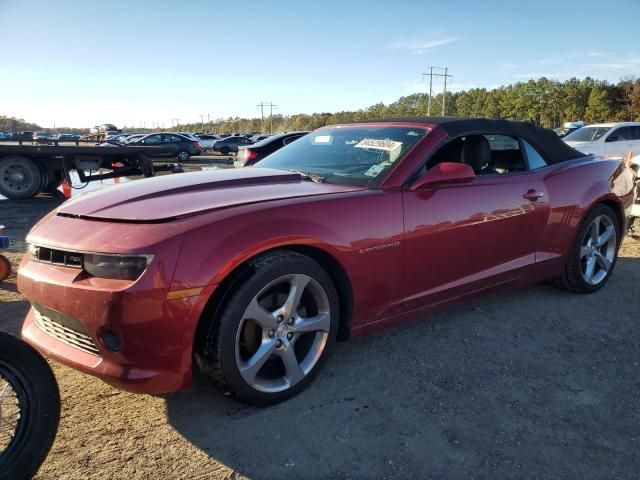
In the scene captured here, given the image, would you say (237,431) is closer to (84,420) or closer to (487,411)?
(84,420)

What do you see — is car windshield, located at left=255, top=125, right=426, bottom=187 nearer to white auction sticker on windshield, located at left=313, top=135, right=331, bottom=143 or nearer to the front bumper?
white auction sticker on windshield, located at left=313, top=135, right=331, bottom=143

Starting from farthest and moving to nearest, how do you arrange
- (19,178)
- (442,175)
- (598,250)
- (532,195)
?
(19,178)
(598,250)
(532,195)
(442,175)

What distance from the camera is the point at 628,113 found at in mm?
62281

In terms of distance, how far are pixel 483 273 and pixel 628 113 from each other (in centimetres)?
7226

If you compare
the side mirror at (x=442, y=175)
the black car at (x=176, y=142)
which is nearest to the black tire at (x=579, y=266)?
the side mirror at (x=442, y=175)

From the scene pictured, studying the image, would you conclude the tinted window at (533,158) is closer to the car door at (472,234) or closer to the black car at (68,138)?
the car door at (472,234)

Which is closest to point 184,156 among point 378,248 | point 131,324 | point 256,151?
point 256,151

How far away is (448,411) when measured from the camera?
2.48 metres

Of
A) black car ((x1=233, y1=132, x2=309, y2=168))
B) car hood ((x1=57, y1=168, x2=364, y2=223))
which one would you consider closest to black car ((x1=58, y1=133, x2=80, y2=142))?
black car ((x1=233, y1=132, x2=309, y2=168))

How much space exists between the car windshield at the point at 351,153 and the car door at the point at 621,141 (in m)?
12.2

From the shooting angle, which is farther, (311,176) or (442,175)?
(311,176)

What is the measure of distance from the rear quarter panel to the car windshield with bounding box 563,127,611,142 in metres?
10.6

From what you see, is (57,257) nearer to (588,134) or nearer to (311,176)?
(311,176)

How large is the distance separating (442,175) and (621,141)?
13290mm
